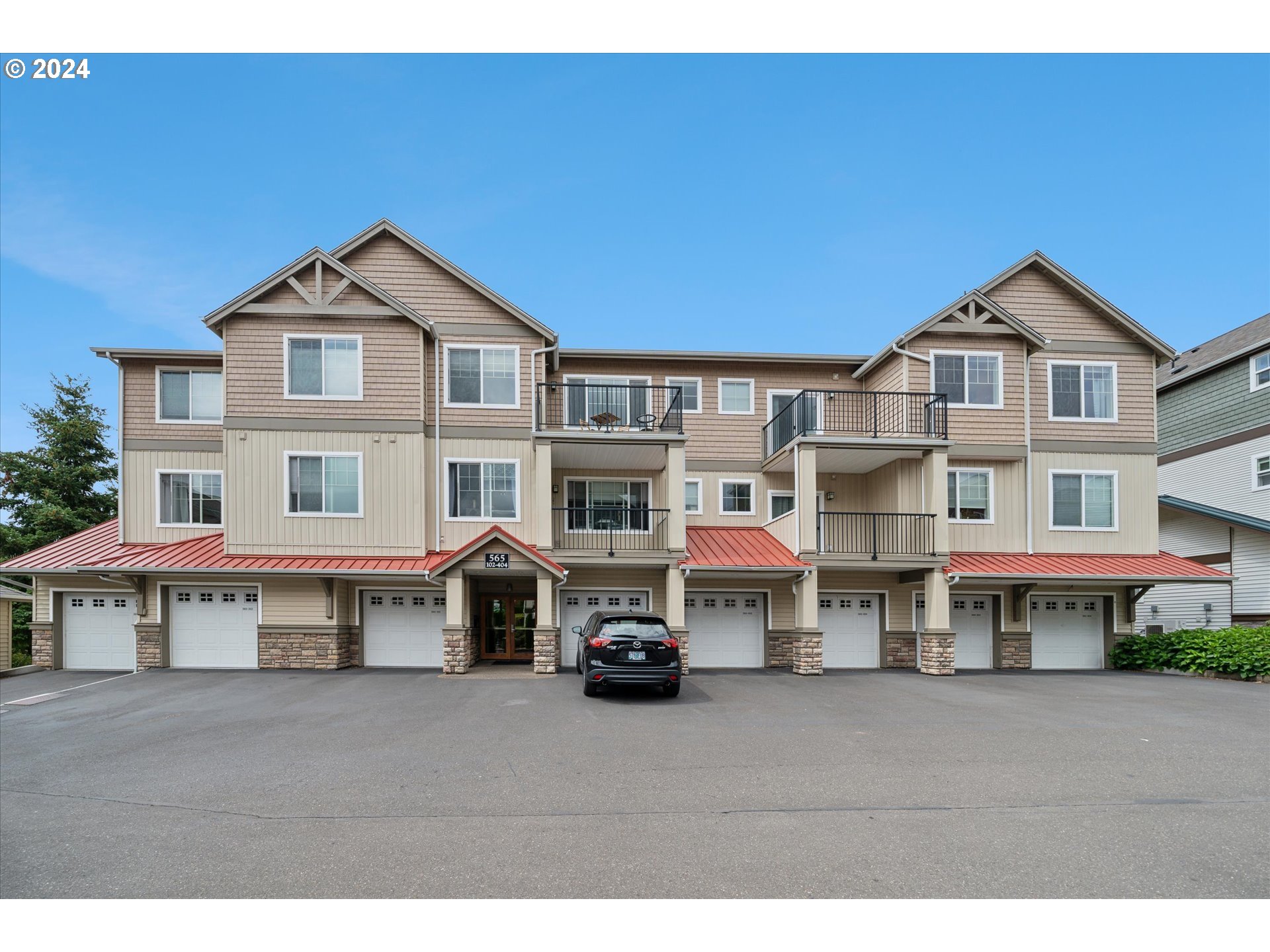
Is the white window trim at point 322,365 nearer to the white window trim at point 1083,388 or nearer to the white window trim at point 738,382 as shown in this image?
the white window trim at point 738,382

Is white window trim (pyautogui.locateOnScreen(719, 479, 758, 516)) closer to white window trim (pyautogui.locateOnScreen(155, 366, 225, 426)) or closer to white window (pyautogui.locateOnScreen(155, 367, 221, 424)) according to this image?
white window trim (pyautogui.locateOnScreen(155, 366, 225, 426))

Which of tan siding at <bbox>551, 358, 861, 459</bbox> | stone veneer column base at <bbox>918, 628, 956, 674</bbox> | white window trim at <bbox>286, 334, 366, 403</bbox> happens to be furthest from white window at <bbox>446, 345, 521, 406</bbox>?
stone veneer column base at <bbox>918, 628, 956, 674</bbox>

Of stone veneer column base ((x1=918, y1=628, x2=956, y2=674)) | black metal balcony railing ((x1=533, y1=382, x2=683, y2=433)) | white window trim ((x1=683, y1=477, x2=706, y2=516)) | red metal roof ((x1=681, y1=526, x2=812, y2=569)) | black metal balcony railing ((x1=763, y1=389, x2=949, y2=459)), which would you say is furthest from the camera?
white window trim ((x1=683, y1=477, x2=706, y2=516))

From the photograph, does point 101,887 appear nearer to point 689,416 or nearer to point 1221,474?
point 689,416

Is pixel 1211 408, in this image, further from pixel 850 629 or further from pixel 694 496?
pixel 694 496

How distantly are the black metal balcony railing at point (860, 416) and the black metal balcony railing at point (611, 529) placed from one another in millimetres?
4035

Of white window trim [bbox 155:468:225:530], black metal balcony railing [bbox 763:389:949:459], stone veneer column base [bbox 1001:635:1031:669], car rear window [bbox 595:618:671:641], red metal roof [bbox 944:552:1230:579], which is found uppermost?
black metal balcony railing [bbox 763:389:949:459]

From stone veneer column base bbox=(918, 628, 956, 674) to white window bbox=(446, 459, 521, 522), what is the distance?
421 inches

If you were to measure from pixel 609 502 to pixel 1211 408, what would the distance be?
1926 cm

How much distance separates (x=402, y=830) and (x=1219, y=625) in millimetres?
24927

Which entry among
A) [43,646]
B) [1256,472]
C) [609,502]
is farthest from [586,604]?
[1256,472]

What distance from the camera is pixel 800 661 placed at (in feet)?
60.6

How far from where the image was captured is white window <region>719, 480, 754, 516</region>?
2186 centimetres

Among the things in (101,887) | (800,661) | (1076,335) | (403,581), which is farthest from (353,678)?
A: (1076,335)
